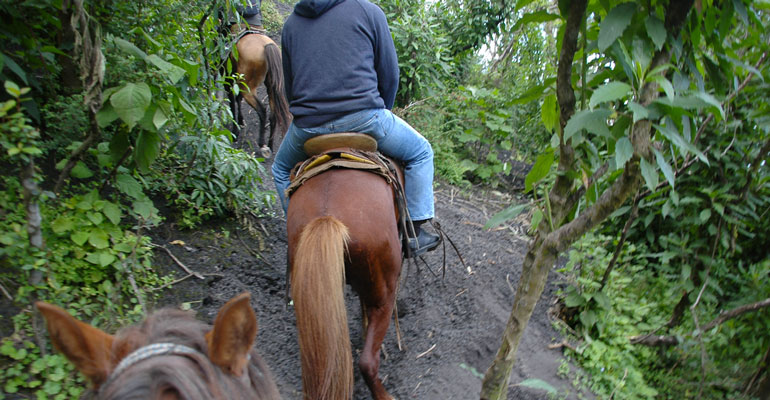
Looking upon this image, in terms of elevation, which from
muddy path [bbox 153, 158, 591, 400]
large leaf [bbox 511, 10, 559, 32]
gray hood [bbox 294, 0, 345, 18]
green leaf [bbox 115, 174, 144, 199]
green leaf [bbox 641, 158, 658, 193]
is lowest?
muddy path [bbox 153, 158, 591, 400]

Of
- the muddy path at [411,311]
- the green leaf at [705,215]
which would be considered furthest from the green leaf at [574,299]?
the green leaf at [705,215]

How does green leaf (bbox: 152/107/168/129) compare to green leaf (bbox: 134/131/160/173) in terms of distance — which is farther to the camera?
green leaf (bbox: 134/131/160/173)

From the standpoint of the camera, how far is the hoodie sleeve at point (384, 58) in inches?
114

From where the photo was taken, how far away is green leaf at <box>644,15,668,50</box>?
1269 millimetres

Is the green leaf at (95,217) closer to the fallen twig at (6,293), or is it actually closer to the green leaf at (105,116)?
the fallen twig at (6,293)

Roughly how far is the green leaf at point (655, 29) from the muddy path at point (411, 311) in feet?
7.63

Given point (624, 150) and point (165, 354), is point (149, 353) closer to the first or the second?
point (165, 354)

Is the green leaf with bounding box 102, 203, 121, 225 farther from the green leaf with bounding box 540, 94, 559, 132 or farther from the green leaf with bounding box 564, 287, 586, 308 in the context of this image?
the green leaf with bounding box 564, 287, 586, 308

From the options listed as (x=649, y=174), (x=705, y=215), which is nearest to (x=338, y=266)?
(x=649, y=174)

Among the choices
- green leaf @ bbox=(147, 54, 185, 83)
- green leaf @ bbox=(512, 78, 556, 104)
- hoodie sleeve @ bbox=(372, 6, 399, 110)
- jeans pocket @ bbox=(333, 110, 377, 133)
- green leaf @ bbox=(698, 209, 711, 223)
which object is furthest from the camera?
green leaf @ bbox=(698, 209, 711, 223)

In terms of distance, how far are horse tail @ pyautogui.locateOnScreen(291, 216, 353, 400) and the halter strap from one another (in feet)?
2.95

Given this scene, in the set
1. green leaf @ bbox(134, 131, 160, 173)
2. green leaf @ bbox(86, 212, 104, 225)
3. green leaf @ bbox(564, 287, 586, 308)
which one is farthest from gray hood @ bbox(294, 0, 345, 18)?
green leaf @ bbox(564, 287, 586, 308)

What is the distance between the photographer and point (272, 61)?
6430mm

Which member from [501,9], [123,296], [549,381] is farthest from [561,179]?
[501,9]
